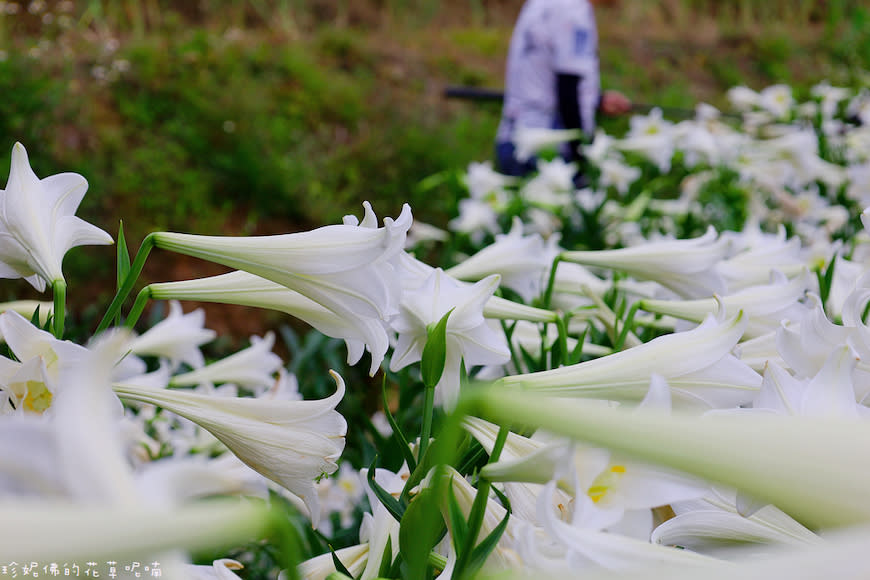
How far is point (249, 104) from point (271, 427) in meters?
4.44

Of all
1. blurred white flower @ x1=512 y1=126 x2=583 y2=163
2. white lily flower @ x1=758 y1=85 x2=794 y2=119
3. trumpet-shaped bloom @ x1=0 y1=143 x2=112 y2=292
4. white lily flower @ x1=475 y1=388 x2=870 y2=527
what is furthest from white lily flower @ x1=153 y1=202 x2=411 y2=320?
white lily flower @ x1=758 y1=85 x2=794 y2=119

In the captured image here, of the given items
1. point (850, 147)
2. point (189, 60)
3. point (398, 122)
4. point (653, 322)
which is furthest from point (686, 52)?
point (653, 322)

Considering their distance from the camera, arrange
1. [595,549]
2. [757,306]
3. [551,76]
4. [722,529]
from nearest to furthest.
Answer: [595,549], [722,529], [757,306], [551,76]

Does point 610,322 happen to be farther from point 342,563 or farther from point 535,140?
point 535,140

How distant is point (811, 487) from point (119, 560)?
0.75ft

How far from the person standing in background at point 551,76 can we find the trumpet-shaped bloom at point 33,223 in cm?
322

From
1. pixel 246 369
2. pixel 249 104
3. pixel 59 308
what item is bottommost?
pixel 249 104

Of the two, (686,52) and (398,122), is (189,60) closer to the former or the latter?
(398,122)

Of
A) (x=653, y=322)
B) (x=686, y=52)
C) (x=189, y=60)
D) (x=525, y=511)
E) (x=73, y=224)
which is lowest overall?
(x=686, y=52)

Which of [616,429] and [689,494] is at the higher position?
[616,429]

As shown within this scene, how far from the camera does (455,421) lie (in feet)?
1.37

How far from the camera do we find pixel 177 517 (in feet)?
0.88

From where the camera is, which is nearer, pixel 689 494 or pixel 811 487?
pixel 811 487

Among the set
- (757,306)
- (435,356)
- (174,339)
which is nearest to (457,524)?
(435,356)
